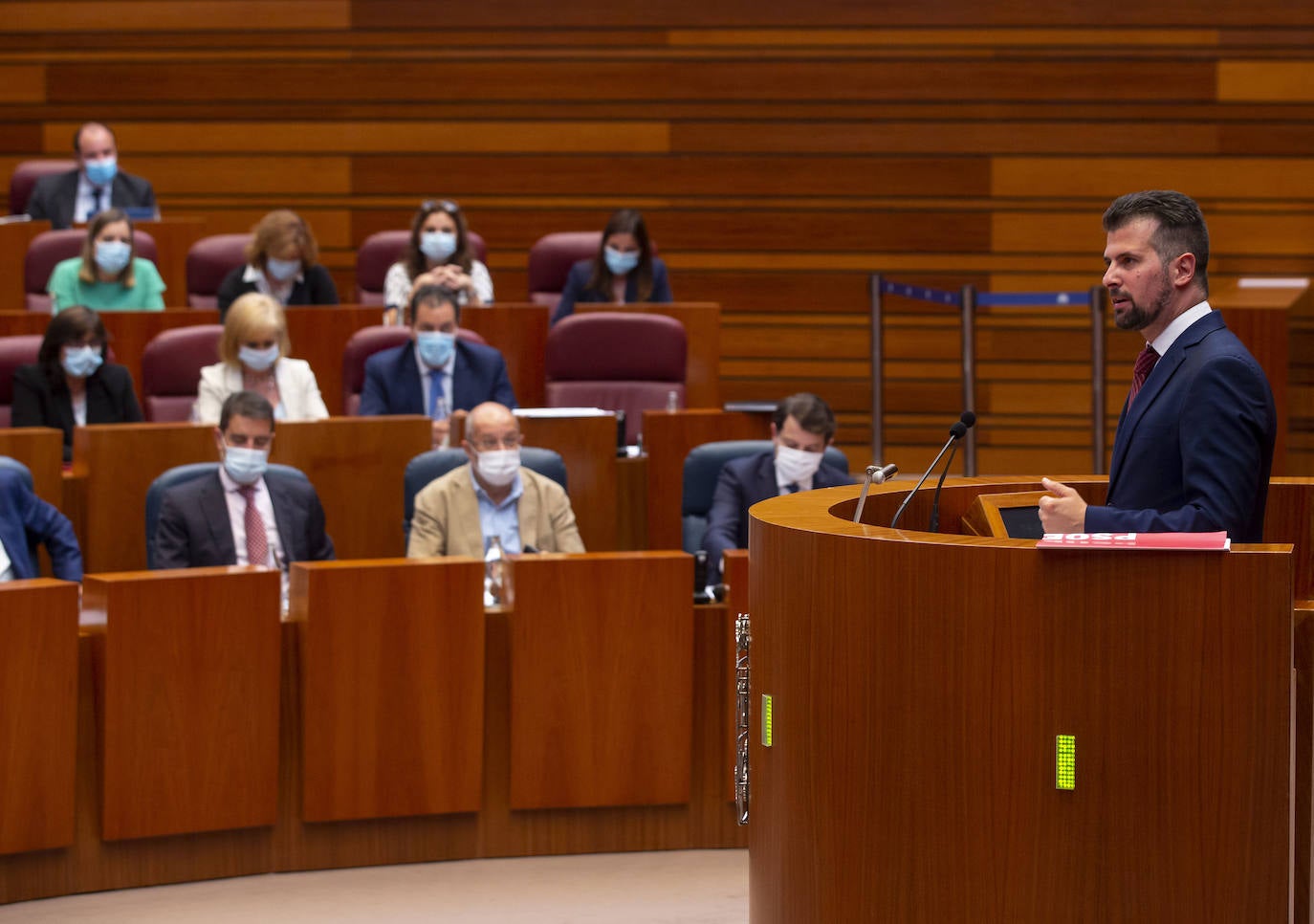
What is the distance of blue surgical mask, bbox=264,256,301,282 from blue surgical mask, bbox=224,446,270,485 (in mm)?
1840

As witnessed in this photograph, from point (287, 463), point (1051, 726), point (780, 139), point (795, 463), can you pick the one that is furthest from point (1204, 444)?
point (780, 139)

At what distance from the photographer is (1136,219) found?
5.84 feet

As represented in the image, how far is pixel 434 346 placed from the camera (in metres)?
4.43

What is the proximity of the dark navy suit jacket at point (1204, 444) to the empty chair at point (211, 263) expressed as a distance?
4.23 m

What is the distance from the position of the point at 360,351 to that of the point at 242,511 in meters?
1.18

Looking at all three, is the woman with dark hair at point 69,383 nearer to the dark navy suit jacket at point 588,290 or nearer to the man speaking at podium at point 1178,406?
the dark navy suit jacket at point 588,290

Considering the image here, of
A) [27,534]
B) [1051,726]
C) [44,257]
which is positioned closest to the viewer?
[1051,726]

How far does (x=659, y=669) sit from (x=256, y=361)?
5.35 ft

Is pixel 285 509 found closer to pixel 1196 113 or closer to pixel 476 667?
pixel 476 667

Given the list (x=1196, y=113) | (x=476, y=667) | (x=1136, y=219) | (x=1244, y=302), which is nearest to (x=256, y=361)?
(x=476, y=667)

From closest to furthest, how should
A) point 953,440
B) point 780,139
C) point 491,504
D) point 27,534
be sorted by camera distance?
point 953,440 → point 27,534 → point 491,504 → point 780,139

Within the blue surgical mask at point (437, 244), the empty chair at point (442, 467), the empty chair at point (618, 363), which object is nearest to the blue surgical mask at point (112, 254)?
the blue surgical mask at point (437, 244)

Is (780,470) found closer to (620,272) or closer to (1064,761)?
(620,272)

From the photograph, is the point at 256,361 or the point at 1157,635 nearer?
the point at 1157,635
